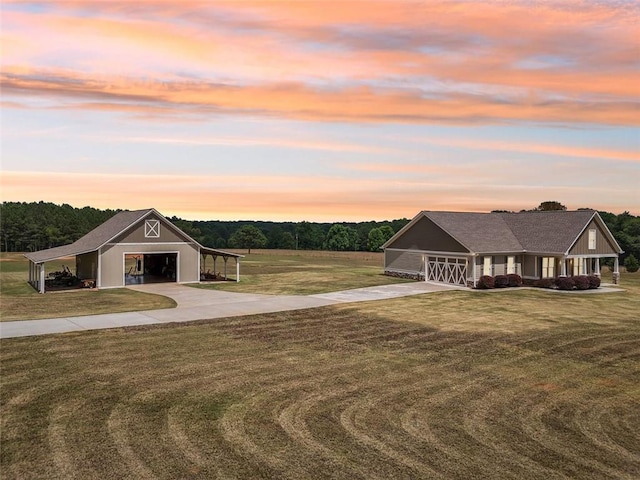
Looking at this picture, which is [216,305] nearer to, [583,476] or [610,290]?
[583,476]

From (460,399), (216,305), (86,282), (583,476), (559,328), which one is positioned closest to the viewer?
(583,476)

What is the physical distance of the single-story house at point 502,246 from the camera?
4222 cm

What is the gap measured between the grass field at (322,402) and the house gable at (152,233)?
19.7 m

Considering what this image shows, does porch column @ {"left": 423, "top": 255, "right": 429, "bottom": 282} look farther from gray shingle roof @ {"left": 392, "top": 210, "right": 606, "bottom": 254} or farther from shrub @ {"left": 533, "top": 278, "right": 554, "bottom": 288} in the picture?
shrub @ {"left": 533, "top": 278, "right": 554, "bottom": 288}

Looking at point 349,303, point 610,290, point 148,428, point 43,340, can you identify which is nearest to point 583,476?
point 148,428

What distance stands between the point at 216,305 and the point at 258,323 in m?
6.24

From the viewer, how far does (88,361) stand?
59.7 ft

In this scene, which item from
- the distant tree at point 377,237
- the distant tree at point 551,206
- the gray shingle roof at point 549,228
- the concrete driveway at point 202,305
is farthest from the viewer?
the distant tree at point 377,237

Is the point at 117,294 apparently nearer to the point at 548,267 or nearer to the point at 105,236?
the point at 105,236

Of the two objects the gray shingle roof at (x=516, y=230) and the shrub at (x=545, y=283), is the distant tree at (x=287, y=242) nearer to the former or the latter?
the gray shingle roof at (x=516, y=230)

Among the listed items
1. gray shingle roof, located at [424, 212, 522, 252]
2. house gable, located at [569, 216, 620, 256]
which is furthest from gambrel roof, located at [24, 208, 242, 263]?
house gable, located at [569, 216, 620, 256]

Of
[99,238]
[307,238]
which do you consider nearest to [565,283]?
[99,238]

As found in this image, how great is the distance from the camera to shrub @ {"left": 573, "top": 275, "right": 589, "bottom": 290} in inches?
1618

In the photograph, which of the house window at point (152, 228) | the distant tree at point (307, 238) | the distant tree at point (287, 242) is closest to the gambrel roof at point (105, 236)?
the house window at point (152, 228)
